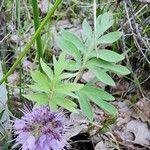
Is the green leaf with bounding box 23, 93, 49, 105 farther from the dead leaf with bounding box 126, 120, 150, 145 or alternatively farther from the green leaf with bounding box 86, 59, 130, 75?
the dead leaf with bounding box 126, 120, 150, 145

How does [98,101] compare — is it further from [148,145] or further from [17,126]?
[148,145]

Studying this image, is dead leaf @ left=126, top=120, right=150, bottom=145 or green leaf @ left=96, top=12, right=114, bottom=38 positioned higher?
green leaf @ left=96, top=12, right=114, bottom=38

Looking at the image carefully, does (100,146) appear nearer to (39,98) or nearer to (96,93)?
(96,93)

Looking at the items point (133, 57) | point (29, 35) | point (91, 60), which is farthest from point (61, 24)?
point (91, 60)

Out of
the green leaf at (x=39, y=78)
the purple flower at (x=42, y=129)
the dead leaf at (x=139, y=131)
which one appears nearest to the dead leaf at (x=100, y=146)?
the dead leaf at (x=139, y=131)

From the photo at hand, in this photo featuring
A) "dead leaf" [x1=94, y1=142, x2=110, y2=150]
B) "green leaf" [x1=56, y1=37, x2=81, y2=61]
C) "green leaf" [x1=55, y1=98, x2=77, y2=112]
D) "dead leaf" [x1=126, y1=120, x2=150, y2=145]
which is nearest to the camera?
"green leaf" [x1=55, y1=98, x2=77, y2=112]

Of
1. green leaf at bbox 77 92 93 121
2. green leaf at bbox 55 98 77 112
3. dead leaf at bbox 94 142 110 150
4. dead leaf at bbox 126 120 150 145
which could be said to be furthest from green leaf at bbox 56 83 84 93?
dead leaf at bbox 126 120 150 145

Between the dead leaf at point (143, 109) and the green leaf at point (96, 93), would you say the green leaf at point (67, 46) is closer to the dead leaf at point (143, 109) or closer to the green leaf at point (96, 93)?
the green leaf at point (96, 93)

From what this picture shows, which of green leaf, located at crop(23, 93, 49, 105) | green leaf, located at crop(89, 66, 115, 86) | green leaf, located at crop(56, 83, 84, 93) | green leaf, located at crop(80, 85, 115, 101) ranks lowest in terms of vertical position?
green leaf, located at crop(80, 85, 115, 101)
